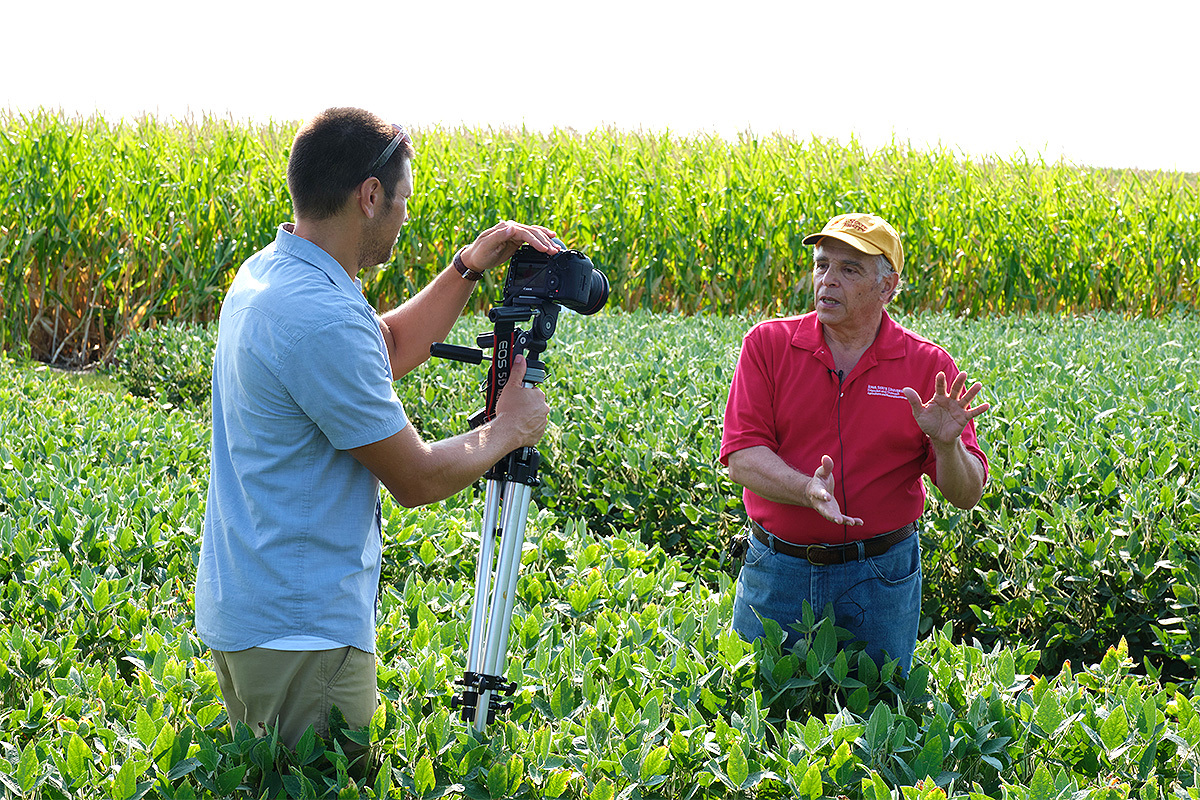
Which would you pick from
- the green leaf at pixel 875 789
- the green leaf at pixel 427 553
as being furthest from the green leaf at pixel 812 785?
the green leaf at pixel 427 553

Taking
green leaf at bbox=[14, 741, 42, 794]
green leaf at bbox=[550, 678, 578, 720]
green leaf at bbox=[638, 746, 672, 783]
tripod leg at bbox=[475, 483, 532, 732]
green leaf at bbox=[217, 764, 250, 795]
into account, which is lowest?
green leaf at bbox=[14, 741, 42, 794]

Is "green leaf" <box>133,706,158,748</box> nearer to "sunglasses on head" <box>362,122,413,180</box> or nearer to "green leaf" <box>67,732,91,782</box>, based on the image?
"green leaf" <box>67,732,91,782</box>

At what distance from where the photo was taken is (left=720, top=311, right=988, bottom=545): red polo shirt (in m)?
3.30

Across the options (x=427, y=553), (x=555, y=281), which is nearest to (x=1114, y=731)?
(x=555, y=281)

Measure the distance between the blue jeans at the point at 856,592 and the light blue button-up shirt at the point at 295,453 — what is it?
1.50 meters

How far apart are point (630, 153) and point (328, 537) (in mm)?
15894

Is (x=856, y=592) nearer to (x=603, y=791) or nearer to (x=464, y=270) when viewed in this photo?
(x=603, y=791)

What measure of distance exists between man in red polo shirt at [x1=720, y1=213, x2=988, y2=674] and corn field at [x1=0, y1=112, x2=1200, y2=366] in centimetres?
1061

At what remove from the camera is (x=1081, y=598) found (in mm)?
4746

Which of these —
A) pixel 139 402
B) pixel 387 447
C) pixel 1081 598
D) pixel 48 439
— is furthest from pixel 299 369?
pixel 139 402

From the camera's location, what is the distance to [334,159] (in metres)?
2.44

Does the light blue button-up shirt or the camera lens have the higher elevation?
the camera lens

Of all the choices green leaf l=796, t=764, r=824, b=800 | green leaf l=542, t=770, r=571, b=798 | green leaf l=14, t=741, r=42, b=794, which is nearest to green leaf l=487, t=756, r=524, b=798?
green leaf l=542, t=770, r=571, b=798

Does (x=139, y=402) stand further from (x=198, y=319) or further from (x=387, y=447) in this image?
(x=387, y=447)
